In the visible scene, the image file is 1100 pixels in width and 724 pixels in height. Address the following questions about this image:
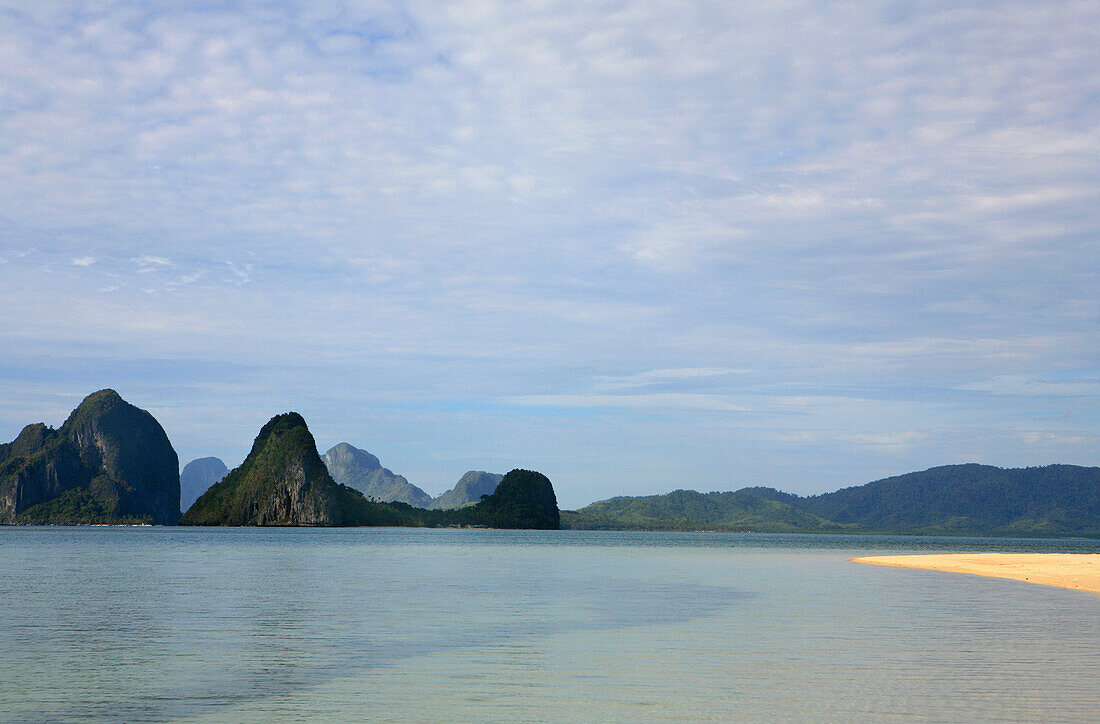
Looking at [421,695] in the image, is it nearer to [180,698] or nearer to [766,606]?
[180,698]

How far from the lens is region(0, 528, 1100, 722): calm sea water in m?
18.4

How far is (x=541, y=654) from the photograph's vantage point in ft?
85.1

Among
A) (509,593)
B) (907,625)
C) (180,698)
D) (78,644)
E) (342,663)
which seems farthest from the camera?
(509,593)

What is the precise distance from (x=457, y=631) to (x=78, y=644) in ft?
40.7

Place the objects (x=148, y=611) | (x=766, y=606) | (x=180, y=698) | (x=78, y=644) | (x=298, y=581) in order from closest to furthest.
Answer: (x=180, y=698), (x=78, y=644), (x=148, y=611), (x=766, y=606), (x=298, y=581)

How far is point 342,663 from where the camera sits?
24250mm

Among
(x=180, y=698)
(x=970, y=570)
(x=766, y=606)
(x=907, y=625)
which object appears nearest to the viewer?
(x=180, y=698)

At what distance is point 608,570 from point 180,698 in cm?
5947

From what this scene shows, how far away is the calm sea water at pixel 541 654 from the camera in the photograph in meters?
18.4

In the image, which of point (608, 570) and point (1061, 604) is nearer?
point (1061, 604)

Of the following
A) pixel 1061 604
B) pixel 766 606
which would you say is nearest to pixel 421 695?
pixel 766 606

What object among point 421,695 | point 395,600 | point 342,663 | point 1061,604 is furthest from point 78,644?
point 1061,604

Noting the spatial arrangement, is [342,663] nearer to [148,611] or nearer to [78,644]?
[78,644]

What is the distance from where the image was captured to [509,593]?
4903 centimetres
